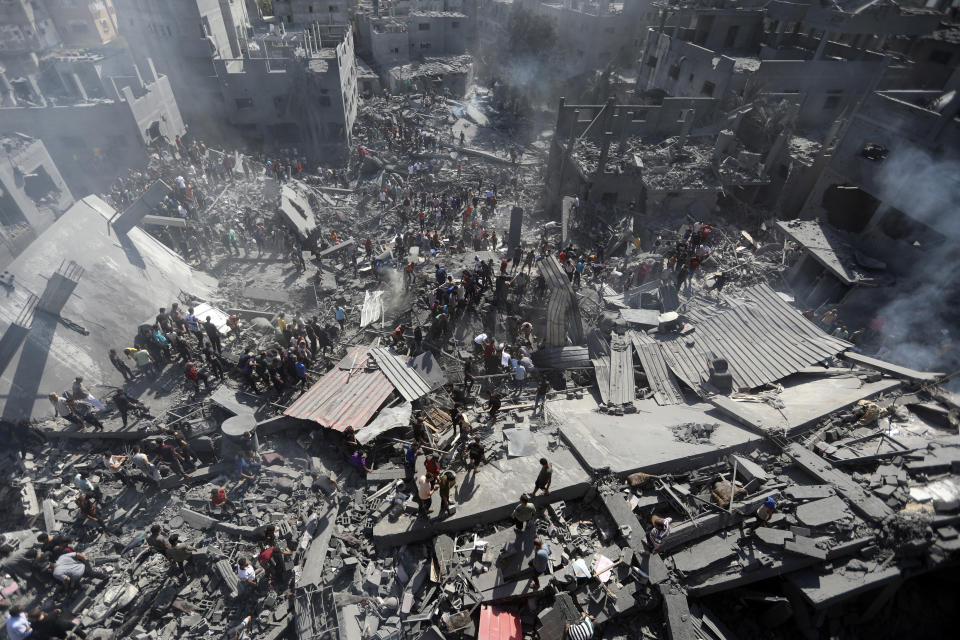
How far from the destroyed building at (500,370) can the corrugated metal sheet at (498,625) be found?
5 cm

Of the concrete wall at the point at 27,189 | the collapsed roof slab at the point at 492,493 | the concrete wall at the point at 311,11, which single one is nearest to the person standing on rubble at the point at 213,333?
the collapsed roof slab at the point at 492,493

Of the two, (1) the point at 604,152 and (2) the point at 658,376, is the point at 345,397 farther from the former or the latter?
(1) the point at 604,152

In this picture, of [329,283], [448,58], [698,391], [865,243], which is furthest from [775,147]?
[448,58]

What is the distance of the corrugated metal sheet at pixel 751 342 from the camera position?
13750 millimetres

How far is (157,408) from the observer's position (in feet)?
44.8

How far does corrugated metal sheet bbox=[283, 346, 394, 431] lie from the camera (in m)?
12.2

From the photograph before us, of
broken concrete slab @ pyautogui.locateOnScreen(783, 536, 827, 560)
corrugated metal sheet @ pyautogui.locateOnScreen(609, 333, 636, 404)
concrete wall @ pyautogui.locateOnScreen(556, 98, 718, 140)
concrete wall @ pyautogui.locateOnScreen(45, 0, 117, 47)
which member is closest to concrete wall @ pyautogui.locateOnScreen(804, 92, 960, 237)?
concrete wall @ pyautogui.locateOnScreen(556, 98, 718, 140)

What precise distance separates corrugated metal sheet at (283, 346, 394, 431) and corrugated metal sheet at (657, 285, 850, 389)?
375 inches

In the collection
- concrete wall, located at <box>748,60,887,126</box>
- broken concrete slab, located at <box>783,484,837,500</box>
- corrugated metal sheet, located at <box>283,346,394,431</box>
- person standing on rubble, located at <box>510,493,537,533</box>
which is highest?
concrete wall, located at <box>748,60,887,126</box>

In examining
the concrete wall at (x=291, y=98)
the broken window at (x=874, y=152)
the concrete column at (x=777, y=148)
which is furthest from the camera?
the concrete wall at (x=291, y=98)

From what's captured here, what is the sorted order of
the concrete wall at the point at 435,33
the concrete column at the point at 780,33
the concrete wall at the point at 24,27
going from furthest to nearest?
the concrete wall at the point at 24,27 < the concrete wall at the point at 435,33 < the concrete column at the point at 780,33

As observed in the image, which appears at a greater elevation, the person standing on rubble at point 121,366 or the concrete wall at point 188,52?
the concrete wall at point 188,52

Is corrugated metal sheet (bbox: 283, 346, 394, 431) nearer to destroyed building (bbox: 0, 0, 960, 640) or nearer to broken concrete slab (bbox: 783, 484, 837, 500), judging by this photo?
destroyed building (bbox: 0, 0, 960, 640)

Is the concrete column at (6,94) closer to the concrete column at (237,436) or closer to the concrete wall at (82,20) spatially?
the concrete column at (237,436)
